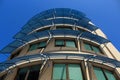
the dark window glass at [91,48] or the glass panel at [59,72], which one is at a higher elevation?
the dark window glass at [91,48]

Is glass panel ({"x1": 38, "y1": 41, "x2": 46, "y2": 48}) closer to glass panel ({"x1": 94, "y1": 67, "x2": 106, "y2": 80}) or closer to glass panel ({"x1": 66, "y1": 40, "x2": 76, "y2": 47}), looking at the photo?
glass panel ({"x1": 66, "y1": 40, "x2": 76, "y2": 47})

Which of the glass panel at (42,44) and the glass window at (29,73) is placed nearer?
the glass window at (29,73)

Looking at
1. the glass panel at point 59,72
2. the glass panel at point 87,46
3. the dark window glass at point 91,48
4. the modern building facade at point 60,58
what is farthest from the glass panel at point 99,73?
the glass panel at point 87,46

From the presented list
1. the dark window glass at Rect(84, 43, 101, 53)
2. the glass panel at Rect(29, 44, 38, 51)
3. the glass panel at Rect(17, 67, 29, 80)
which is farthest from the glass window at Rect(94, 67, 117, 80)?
the glass panel at Rect(29, 44, 38, 51)

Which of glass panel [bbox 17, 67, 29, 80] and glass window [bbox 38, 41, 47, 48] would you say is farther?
glass window [bbox 38, 41, 47, 48]

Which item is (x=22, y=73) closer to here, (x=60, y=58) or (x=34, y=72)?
(x=34, y=72)

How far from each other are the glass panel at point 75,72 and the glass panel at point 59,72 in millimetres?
552

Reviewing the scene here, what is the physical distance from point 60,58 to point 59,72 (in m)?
1.64

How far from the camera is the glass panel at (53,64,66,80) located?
784 inches

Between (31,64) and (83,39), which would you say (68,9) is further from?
(31,64)

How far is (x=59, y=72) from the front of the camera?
67.6 ft

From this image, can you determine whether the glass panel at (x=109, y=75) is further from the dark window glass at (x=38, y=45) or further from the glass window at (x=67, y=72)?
the dark window glass at (x=38, y=45)

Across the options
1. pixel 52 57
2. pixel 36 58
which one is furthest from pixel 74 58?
pixel 36 58

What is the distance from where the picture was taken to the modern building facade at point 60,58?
20750 mm
